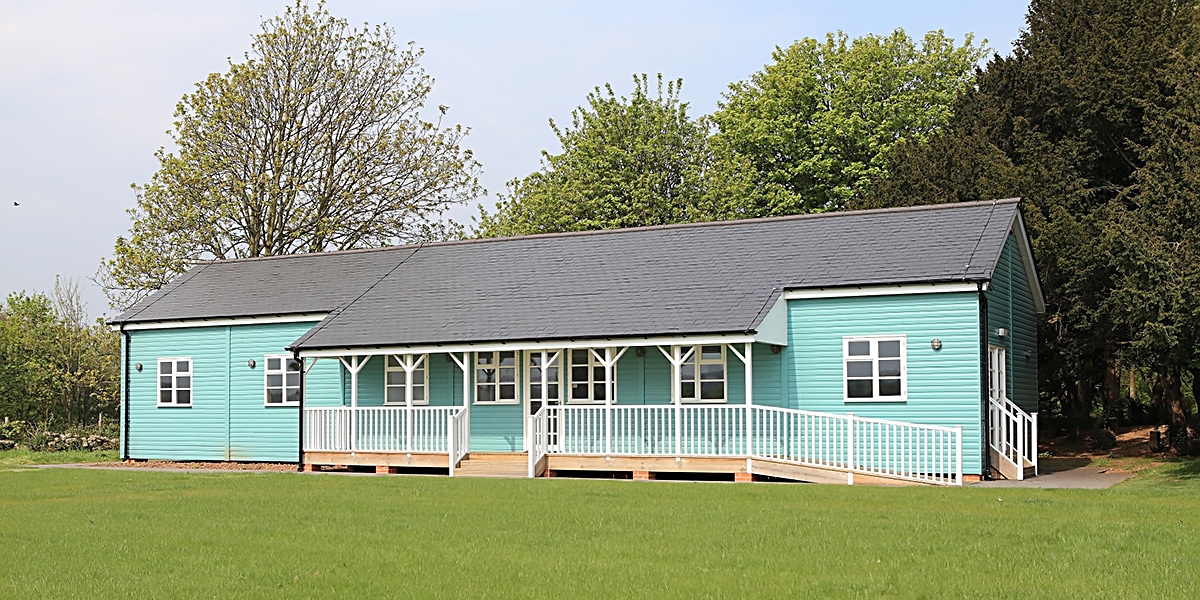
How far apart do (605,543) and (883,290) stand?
37.2 feet

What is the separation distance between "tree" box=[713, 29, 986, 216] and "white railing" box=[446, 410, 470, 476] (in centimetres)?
2358

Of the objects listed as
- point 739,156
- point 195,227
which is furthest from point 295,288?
point 739,156

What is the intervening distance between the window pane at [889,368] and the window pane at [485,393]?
7.77 meters

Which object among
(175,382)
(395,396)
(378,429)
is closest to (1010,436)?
(378,429)

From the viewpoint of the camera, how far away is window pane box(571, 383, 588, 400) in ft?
83.3

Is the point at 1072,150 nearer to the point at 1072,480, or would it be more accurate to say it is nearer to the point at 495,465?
the point at 1072,480

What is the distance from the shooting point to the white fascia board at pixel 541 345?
22.2 metres

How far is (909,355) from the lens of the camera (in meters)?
22.3

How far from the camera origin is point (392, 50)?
4228 cm

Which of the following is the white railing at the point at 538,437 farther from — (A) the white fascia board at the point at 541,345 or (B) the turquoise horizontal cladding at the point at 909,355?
(B) the turquoise horizontal cladding at the point at 909,355

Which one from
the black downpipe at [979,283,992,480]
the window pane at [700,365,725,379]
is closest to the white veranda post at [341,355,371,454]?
the window pane at [700,365,725,379]

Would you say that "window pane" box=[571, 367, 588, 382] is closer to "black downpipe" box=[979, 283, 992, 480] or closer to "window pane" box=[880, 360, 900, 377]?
"window pane" box=[880, 360, 900, 377]

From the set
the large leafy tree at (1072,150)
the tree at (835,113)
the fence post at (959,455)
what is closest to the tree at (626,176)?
the tree at (835,113)

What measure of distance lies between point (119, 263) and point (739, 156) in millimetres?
22192
